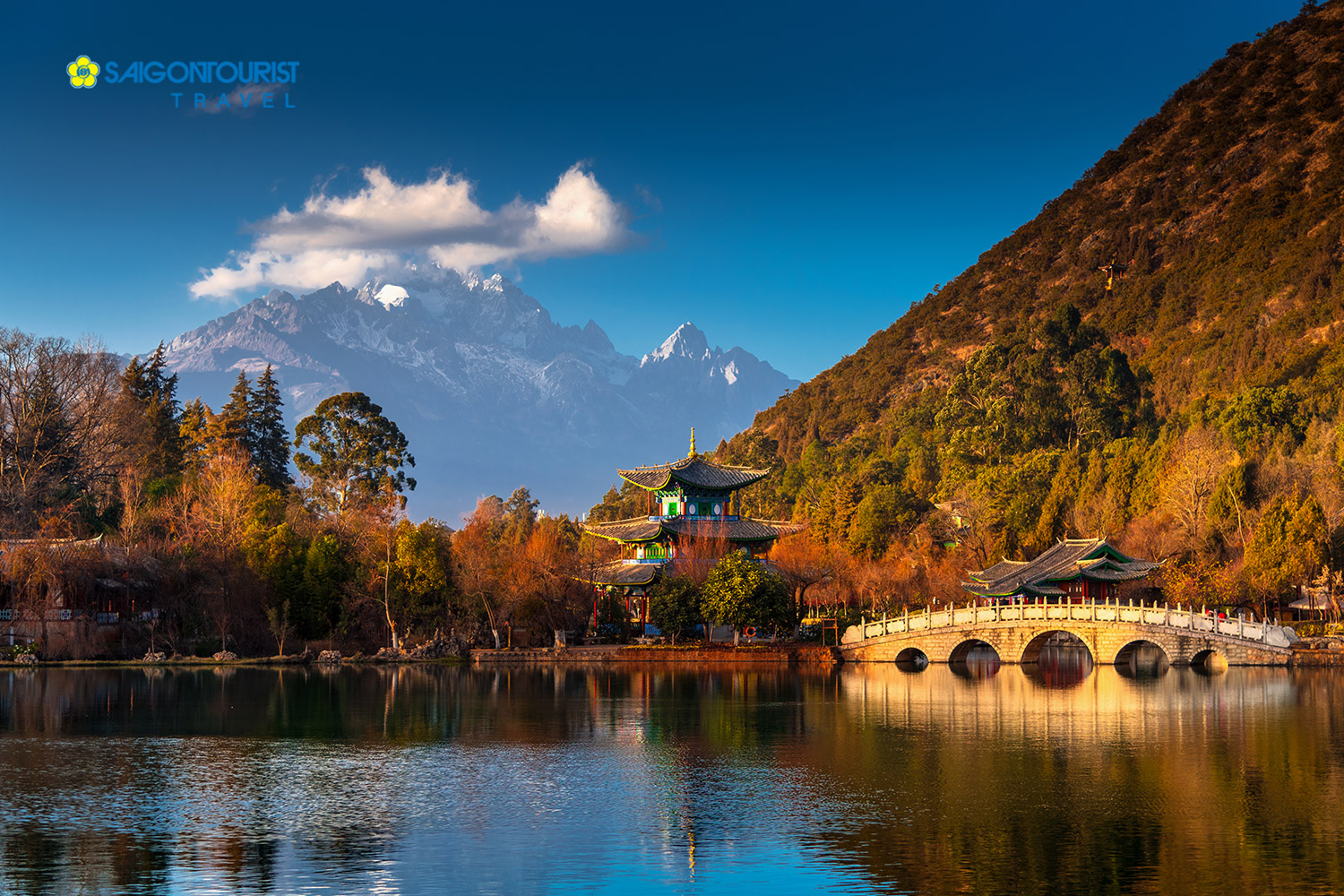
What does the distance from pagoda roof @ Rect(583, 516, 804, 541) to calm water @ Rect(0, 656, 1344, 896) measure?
88.7 feet

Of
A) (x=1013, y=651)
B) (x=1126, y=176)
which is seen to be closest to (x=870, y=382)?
(x=1126, y=176)

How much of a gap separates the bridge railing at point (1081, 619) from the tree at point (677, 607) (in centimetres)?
692

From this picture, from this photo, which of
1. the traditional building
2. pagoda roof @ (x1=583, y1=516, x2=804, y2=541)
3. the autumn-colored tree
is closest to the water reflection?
the traditional building

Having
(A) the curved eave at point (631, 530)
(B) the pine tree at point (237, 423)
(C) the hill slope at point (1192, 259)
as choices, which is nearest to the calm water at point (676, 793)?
(A) the curved eave at point (631, 530)

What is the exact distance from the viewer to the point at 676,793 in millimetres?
22859

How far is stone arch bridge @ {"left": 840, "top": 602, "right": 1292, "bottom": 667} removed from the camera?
4709cm

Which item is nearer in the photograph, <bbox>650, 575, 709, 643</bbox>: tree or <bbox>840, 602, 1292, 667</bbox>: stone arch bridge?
<bbox>840, 602, 1292, 667</bbox>: stone arch bridge

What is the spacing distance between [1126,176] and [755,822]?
155278 millimetres

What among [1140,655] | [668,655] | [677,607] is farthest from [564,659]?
[1140,655]

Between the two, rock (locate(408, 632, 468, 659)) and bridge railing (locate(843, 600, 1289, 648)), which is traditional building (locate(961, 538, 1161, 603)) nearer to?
bridge railing (locate(843, 600, 1289, 648))

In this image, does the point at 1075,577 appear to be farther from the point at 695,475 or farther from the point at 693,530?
the point at 695,475

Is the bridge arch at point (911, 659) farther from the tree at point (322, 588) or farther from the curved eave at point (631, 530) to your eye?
the tree at point (322, 588)

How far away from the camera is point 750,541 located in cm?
6862

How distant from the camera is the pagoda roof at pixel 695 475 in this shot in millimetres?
70250
